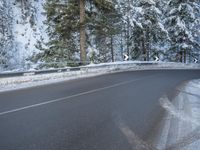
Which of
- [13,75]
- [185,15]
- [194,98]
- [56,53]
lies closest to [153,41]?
[185,15]

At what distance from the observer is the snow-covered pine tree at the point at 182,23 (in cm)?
3850

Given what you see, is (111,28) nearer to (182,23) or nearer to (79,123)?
(182,23)

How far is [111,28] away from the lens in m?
30.9

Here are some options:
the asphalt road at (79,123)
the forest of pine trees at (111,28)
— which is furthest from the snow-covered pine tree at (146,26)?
the asphalt road at (79,123)

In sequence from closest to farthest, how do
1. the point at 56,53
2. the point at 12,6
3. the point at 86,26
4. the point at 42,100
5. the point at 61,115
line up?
the point at 61,115 → the point at 42,100 → the point at 86,26 → the point at 56,53 → the point at 12,6

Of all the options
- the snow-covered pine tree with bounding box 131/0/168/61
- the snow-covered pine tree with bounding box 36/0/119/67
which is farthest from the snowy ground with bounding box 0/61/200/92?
the snow-covered pine tree with bounding box 131/0/168/61

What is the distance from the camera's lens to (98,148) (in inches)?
199

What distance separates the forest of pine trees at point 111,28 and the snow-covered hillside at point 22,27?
232 centimetres

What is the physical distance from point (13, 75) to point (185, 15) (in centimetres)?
2933

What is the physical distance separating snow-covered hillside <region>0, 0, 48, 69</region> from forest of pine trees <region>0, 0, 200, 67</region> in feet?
7.62

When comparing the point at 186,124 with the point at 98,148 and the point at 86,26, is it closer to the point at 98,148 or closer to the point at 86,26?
the point at 98,148

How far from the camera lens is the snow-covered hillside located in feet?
154

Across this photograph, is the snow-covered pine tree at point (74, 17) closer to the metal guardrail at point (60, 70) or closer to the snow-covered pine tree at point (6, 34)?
the metal guardrail at point (60, 70)

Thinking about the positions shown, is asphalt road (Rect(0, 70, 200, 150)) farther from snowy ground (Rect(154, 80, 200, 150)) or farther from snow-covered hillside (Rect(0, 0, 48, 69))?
snow-covered hillside (Rect(0, 0, 48, 69))
